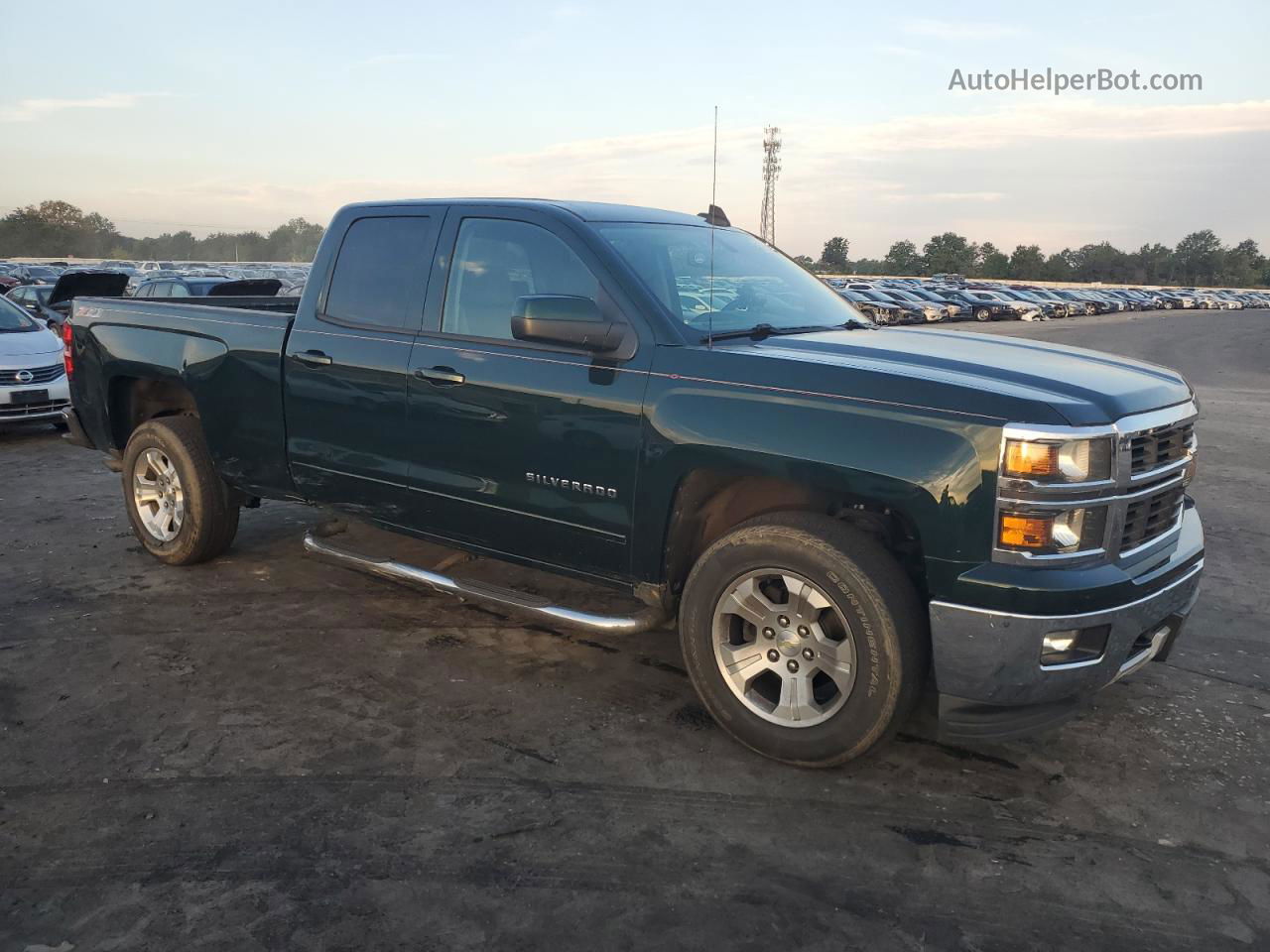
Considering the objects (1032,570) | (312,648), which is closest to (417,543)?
(312,648)

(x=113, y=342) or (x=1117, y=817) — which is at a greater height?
(x=113, y=342)

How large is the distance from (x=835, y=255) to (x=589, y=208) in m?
123

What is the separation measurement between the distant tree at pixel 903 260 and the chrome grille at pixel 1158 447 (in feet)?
405

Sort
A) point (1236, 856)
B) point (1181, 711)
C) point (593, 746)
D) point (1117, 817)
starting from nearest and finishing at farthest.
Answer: point (1236, 856), point (1117, 817), point (593, 746), point (1181, 711)

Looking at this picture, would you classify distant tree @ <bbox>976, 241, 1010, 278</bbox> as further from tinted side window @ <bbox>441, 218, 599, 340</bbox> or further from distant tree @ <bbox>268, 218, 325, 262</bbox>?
tinted side window @ <bbox>441, 218, 599, 340</bbox>

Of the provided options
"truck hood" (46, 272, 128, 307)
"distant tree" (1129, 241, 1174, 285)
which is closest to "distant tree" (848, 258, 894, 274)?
"distant tree" (1129, 241, 1174, 285)

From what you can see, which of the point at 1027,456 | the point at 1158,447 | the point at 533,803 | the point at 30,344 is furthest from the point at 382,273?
the point at 30,344

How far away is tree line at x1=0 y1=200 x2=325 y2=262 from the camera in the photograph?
364 ft

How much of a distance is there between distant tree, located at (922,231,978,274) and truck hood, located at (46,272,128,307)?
386 ft

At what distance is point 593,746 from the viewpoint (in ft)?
12.2

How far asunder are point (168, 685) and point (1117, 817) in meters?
3.63

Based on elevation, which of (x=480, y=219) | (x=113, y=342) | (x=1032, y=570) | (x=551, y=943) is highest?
(x=480, y=219)

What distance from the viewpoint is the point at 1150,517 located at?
3430mm

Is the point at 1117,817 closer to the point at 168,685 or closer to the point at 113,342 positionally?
the point at 168,685
